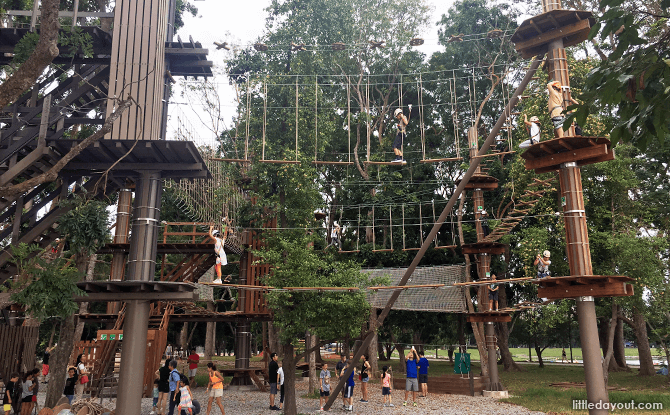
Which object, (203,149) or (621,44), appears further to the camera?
(203,149)

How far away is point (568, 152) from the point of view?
37.6 feet

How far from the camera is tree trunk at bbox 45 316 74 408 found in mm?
13492

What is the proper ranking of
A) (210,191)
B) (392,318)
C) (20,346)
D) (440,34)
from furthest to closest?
(440,34)
(392,318)
(210,191)
(20,346)

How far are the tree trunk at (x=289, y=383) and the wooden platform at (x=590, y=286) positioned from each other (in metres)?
7.05

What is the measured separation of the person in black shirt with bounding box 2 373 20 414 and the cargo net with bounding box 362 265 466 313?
11.5 meters

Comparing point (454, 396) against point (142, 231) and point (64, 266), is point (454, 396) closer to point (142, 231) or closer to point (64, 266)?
point (142, 231)

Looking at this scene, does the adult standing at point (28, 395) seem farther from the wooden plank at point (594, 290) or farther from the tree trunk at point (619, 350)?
the tree trunk at point (619, 350)

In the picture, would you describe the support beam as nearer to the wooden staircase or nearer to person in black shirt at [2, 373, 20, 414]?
the wooden staircase

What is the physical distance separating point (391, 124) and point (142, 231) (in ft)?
74.4

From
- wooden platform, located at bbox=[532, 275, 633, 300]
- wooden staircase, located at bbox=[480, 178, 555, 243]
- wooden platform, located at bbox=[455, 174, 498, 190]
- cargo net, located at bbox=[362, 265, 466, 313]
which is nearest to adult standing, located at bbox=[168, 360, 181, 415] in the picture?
cargo net, located at bbox=[362, 265, 466, 313]

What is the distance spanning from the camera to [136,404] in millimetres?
11680

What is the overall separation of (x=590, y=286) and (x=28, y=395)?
45.5ft

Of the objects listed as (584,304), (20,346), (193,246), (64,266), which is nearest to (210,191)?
(193,246)

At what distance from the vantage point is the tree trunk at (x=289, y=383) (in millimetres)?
13781
